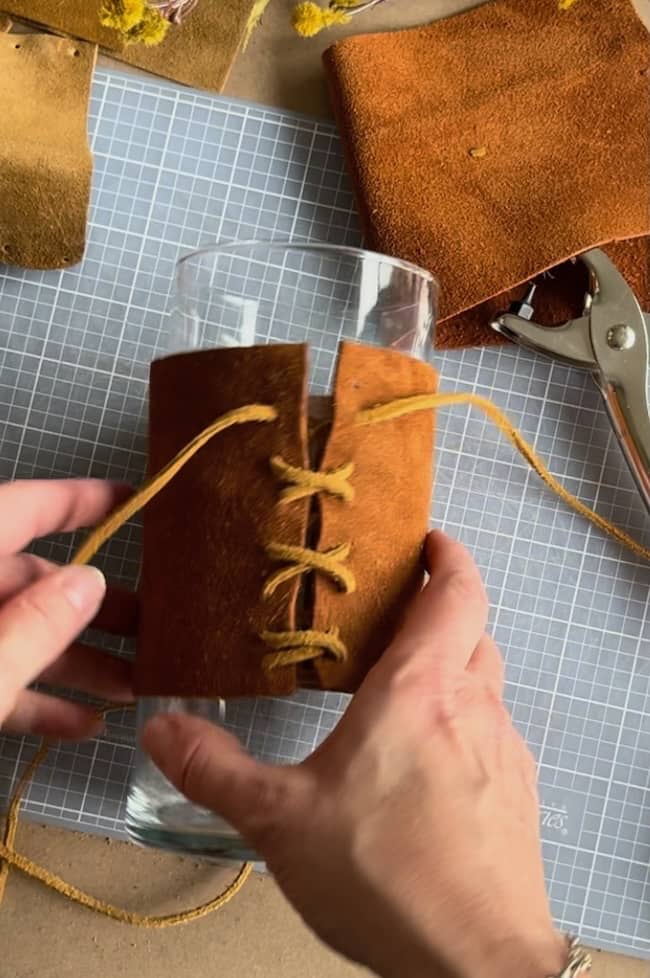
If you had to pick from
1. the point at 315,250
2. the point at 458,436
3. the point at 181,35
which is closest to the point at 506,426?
the point at 458,436

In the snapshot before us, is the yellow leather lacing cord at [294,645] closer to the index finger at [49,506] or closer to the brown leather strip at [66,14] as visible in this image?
the index finger at [49,506]

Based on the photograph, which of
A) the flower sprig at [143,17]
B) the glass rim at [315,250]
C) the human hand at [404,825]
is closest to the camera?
the human hand at [404,825]

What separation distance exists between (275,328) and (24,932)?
54 centimetres

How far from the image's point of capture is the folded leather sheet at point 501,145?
0.81 metres

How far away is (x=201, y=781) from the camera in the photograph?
0.57 m

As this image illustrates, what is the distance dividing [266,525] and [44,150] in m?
0.42

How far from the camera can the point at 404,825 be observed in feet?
1.76

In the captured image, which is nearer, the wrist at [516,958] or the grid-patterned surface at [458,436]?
the wrist at [516,958]

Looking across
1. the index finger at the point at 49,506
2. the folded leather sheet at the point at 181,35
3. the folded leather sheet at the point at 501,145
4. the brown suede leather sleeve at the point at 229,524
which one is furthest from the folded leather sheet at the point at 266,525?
the folded leather sheet at the point at 181,35

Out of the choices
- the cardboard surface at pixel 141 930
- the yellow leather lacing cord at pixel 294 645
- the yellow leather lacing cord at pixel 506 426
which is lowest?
the cardboard surface at pixel 141 930

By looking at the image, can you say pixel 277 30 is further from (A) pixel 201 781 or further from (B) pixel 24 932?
(B) pixel 24 932

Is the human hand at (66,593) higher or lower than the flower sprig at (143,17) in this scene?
lower

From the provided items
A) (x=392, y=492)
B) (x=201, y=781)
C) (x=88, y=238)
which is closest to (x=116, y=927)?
(x=201, y=781)

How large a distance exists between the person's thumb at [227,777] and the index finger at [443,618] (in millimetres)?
90
